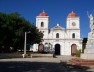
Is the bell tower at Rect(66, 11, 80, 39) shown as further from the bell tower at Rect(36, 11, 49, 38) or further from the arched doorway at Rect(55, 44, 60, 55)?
the bell tower at Rect(36, 11, 49, 38)

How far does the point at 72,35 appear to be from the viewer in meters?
72.5

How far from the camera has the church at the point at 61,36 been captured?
7194cm

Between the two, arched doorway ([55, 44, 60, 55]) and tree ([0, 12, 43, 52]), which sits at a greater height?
tree ([0, 12, 43, 52])

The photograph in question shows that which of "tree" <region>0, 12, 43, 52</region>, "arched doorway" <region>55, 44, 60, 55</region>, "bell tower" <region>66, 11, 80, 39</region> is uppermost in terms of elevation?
"bell tower" <region>66, 11, 80, 39</region>

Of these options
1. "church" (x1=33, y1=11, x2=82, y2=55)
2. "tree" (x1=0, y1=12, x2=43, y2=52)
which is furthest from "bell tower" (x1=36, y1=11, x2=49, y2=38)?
"tree" (x1=0, y1=12, x2=43, y2=52)

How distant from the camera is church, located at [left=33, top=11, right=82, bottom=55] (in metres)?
71.9

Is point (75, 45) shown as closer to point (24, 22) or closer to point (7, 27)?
point (24, 22)

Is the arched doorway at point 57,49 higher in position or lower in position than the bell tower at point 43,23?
lower

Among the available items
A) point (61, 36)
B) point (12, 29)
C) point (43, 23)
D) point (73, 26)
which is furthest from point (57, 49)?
point (12, 29)

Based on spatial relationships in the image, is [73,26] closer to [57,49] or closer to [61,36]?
[61,36]

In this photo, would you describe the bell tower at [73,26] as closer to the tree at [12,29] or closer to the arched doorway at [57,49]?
the arched doorway at [57,49]

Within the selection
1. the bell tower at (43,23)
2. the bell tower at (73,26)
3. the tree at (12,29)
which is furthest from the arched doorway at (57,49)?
the tree at (12,29)

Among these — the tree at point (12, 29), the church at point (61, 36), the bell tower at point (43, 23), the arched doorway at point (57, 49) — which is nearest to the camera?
the tree at point (12, 29)

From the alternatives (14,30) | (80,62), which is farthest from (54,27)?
(80,62)
